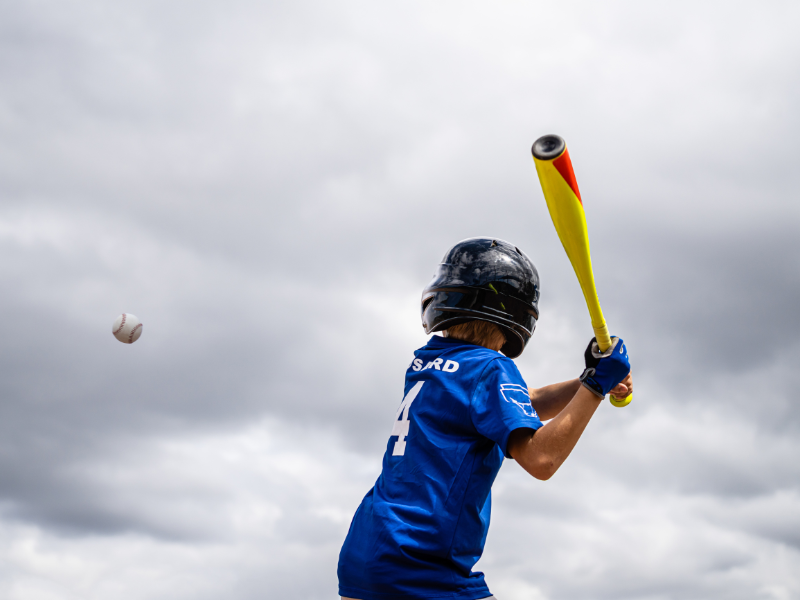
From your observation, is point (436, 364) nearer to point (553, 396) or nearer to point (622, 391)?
point (622, 391)

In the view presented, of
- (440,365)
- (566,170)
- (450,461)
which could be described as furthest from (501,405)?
(566,170)

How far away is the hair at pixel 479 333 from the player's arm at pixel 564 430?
1004 mm

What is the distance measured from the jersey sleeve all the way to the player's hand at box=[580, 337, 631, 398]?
1.52 ft

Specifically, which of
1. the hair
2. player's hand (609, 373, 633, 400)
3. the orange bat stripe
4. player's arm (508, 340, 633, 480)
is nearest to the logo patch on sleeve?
player's arm (508, 340, 633, 480)

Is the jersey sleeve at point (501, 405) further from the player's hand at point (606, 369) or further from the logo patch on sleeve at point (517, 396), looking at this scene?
the player's hand at point (606, 369)

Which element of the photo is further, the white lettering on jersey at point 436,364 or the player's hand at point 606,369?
the white lettering on jersey at point 436,364

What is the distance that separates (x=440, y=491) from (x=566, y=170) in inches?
95.2

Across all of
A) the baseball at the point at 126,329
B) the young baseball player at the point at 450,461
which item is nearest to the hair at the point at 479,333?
the young baseball player at the point at 450,461

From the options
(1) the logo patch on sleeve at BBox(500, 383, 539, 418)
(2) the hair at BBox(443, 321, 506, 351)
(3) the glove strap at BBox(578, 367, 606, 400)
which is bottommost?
(1) the logo patch on sleeve at BBox(500, 383, 539, 418)

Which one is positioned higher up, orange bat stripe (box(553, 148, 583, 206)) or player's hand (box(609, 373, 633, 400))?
orange bat stripe (box(553, 148, 583, 206))

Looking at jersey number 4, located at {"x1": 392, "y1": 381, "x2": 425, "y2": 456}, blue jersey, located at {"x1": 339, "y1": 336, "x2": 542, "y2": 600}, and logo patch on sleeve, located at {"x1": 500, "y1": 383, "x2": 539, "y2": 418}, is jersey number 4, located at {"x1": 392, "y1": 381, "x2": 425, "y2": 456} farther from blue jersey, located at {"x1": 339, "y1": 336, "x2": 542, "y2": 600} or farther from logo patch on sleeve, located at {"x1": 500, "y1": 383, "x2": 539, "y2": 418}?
logo patch on sleeve, located at {"x1": 500, "y1": 383, "x2": 539, "y2": 418}

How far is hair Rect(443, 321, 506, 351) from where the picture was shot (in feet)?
19.0

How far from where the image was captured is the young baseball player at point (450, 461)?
180 inches

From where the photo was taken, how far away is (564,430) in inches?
179
